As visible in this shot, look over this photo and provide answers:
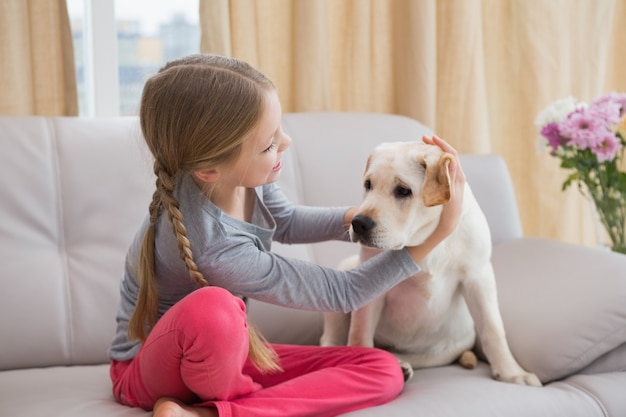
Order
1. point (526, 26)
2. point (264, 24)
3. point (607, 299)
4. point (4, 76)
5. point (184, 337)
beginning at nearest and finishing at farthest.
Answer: point (184, 337) → point (607, 299) → point (4, 76) → point (264, 24) → point (526, 26)

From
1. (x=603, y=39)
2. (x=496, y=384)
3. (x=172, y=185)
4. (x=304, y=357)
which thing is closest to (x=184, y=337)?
(x=172, y=185)

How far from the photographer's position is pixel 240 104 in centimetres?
138

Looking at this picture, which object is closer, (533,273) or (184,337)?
(184,337)

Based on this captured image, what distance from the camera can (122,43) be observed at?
2.38 meters

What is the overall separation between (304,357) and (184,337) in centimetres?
37

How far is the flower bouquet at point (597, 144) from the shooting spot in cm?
207

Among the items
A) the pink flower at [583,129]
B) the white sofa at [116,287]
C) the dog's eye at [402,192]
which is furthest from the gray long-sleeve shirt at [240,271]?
the pink flower at [583,129]

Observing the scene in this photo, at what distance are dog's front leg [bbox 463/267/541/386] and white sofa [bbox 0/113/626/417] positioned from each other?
0.05 metres

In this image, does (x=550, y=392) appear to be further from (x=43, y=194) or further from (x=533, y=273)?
(x=43, y=194)

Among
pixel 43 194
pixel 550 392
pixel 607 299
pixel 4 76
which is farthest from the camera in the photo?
pixel 4 76

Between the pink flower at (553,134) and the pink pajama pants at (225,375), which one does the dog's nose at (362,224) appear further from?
the pink flower at (553,134)

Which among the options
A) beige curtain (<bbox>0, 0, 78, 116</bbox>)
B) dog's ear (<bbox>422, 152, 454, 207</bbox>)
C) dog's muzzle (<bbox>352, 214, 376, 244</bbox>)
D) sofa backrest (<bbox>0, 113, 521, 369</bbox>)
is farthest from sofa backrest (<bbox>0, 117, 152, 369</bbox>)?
dog's ear (<bbox>422, 152, 454, 207</bbox>)

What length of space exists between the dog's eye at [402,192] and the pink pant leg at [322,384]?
32 cm

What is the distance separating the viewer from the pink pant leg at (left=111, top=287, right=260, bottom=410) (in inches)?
51.5
